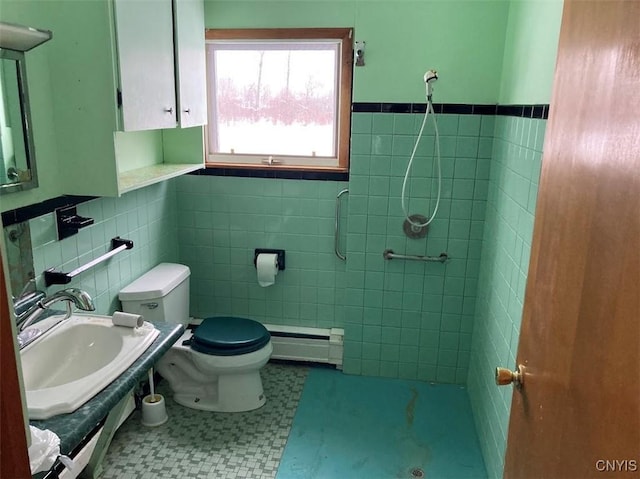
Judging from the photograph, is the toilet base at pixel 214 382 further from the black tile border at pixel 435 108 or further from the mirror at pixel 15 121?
the black tile border at pixel 435 108

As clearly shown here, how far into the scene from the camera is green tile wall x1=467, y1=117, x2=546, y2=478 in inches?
74.2

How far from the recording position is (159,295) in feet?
8.14

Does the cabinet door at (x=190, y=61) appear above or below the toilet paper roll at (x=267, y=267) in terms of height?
above

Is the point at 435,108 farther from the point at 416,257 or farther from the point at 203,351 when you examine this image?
the point at 203,351

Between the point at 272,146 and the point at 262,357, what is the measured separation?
1.23m

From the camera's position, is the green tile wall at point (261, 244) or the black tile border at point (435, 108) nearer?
the black tile border at point (435, 108)

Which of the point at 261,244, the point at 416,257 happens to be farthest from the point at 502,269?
the point at 261,244

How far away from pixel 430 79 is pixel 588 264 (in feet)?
5.68

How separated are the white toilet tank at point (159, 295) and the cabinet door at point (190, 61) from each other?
31.7 inches

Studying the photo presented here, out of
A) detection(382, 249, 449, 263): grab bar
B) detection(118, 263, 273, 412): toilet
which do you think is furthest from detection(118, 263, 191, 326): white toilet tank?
detection(382, 249, 449, 263): grab bar

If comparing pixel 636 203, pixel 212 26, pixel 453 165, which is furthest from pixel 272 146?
pixel 636 203

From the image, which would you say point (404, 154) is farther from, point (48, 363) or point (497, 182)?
point (48, 363)

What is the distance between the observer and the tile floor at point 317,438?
7.29 ft

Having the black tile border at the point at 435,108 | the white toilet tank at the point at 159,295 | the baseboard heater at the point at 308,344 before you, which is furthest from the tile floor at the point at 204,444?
the black tile border at the point at 435,108
